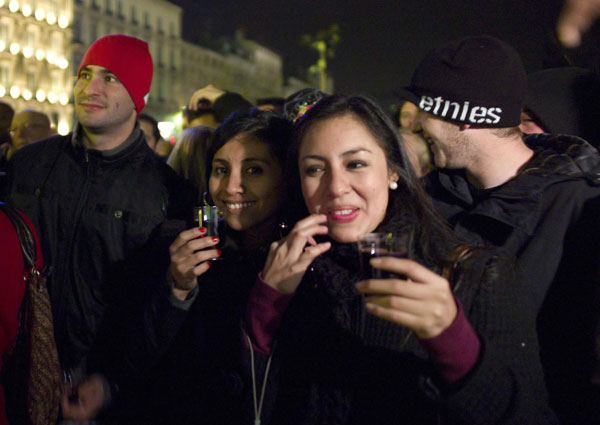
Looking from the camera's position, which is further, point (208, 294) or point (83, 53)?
point (83, 53)

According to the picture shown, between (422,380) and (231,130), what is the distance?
1915 mm

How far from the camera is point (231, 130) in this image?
324 cm

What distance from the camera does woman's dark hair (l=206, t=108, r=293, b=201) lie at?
3.23 meters

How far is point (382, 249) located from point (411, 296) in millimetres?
210

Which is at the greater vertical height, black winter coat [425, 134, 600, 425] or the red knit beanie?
the red knit beanie

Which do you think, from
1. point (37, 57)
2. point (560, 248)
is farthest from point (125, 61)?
point (37, 57)

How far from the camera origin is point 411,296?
67.1 inches

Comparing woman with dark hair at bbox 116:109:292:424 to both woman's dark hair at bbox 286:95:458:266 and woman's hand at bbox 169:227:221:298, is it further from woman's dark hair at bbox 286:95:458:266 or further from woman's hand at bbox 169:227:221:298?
woman's dark hair at bbox 286:95:458:266

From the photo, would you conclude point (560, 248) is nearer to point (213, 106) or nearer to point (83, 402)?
point (83, 402)

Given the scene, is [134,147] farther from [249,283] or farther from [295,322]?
[295,322]

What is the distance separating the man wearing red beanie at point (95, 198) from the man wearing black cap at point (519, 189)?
200cm

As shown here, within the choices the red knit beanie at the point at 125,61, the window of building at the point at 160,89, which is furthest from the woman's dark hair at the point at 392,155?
the window of building at the point at 160,89

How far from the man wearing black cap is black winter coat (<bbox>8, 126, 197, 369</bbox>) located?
1.99m

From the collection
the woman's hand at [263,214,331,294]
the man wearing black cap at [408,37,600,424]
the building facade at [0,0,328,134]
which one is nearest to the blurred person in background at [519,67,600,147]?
the man wearing black cap at [408,37,600,424]
